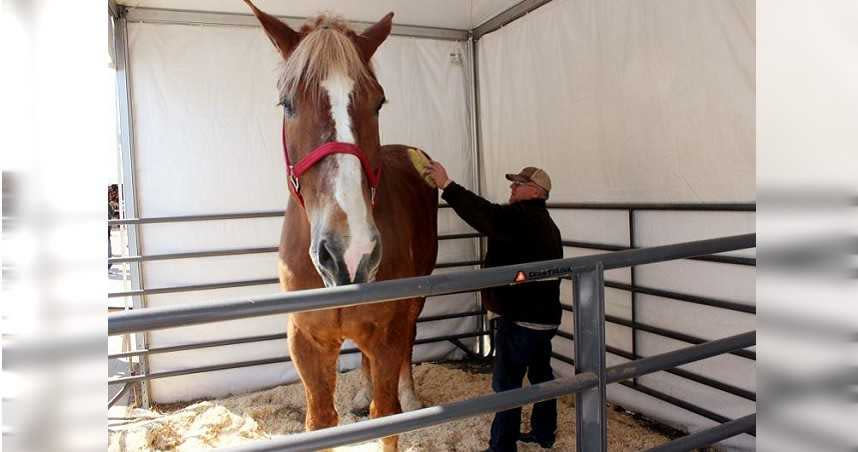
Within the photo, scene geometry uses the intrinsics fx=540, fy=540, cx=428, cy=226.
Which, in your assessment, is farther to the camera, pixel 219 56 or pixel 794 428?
pixel 219 56

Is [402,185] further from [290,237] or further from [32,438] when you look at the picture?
[32,438]

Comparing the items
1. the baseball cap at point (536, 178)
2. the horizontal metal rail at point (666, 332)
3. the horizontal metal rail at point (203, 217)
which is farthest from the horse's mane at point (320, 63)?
the horizontal metal rail at point (203, 217)

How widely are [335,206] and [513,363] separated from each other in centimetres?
142

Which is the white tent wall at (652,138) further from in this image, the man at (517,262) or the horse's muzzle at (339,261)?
the horse's muzzle at (339,261)

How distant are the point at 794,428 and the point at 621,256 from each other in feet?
2.27

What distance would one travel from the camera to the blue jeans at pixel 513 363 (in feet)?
7.87

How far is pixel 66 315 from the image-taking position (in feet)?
1.68

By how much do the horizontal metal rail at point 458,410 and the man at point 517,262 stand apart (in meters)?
0.94

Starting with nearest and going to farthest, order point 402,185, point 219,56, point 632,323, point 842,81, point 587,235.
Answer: point 842,81 < point 402,185 < point 632,323 < point 587,235 < point 219,56

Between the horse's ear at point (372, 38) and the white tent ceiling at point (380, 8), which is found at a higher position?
the white tent ceiling at point (380, 8)

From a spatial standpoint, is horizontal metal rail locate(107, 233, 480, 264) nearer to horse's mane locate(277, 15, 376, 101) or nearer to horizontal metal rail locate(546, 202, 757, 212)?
horizontal metal rail locate(546, 202, 757, 212)

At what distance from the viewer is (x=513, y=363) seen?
2.45 metres

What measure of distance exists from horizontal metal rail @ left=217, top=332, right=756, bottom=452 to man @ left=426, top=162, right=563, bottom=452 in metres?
0.94

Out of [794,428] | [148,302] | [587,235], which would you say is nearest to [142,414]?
[148,302]
